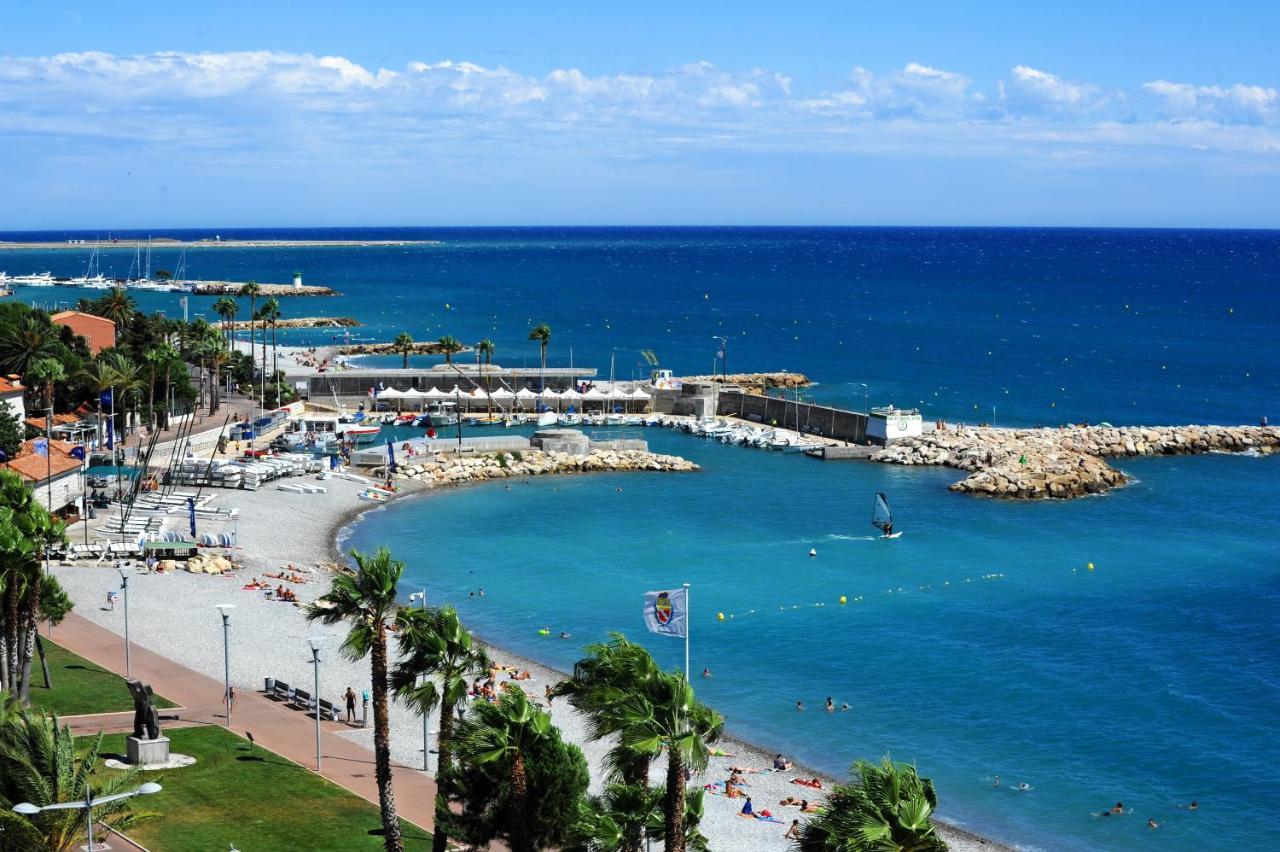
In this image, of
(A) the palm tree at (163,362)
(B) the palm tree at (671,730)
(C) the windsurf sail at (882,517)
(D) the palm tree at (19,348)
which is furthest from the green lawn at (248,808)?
(D) the palm tree at (19,348)

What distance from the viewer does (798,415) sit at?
98562 mm

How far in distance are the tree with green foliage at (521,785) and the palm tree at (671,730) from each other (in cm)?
345

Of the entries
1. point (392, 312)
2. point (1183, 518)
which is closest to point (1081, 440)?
point (1183, 518)

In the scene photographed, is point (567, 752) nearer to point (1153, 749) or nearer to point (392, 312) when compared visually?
point (1153, 749)

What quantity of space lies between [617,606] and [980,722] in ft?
54.1

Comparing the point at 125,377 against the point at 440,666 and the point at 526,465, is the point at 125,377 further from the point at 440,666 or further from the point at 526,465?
the point at 440,666

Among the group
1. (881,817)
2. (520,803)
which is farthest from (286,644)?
(881,817)

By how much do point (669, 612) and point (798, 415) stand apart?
66970mm

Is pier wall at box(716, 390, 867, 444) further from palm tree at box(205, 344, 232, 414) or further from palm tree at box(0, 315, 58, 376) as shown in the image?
palm tree at box(0, 315, 58, 376)

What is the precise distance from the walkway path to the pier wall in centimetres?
5728

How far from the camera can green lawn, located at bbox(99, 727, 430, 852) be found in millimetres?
30359

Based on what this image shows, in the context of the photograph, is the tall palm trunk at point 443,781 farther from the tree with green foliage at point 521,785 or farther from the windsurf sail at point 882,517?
the windsurf sail at point 882,517

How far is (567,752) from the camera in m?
27.2

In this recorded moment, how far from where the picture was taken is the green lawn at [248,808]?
99.6 ft
